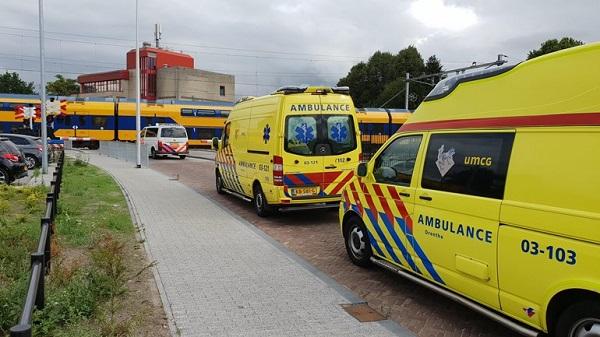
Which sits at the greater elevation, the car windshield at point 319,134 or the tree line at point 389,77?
the tree line at point 389,77

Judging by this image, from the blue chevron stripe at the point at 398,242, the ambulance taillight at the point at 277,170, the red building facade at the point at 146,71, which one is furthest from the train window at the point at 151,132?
the red building facade at the point at 146,71

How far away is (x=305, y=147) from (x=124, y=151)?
19.8m

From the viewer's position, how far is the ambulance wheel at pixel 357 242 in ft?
20.8

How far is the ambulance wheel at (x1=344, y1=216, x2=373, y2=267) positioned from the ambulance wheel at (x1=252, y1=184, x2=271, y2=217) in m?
3.41

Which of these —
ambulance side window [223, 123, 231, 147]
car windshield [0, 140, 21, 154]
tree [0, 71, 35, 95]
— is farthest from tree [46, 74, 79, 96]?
ambulance side window [223, 123, 231, 147]

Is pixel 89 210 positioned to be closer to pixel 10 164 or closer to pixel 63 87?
pixel 10 164

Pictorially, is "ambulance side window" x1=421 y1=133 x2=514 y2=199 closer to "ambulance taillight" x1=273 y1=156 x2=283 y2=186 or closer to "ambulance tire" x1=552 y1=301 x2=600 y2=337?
"ambulance tire" x1=552 y1=301 x2=600 y2=337

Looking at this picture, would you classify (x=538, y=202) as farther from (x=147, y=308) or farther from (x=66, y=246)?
(x=66, y=246)

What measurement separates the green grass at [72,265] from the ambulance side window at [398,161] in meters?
3.16

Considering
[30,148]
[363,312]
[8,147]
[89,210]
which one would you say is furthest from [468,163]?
[30,148]

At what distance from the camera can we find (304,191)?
31.0ft

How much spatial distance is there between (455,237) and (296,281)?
2184 mm

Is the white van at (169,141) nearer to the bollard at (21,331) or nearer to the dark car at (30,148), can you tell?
the dark car at (30,148)

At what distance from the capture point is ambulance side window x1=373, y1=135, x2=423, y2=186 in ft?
17.6
